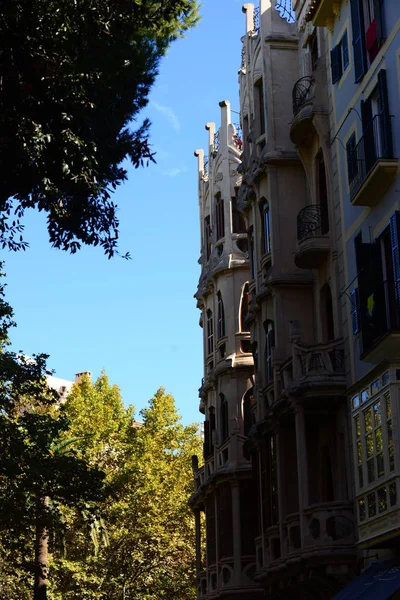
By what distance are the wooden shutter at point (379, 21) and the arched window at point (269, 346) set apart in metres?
10.1

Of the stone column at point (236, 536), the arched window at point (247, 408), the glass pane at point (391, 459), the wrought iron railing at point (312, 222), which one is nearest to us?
the glass pane at point (391, 459)

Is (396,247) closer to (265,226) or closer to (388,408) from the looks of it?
(388,408)

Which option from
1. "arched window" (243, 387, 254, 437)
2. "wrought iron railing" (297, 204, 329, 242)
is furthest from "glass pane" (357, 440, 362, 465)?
"arched window" (243, 387, 254, 437)

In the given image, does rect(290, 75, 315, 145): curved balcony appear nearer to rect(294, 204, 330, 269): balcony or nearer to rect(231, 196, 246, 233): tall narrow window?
rect(294, 204, 330, 269): balcony

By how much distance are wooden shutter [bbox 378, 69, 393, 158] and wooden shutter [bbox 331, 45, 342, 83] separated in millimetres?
4093

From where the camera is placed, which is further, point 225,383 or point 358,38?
point 225,383

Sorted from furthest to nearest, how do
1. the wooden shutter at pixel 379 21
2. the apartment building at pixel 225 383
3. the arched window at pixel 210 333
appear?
the arched window at pixel 210 333 → the apartment building at pixel 225 383 → the wooden shutter at pixel 379 21

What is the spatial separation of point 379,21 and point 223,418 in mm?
19537

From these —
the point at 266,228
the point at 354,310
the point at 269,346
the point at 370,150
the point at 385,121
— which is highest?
the point at 266,228

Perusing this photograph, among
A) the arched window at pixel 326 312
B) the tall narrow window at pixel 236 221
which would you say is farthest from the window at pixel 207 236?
the arched window at pixel 326 312

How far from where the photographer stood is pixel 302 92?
29.6m

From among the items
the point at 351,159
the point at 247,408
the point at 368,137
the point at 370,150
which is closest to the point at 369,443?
the point at 370,150

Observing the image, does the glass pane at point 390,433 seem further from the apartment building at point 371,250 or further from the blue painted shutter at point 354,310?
the blue painted shutter at point 354,310

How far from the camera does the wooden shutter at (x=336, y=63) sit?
27.0 meters
